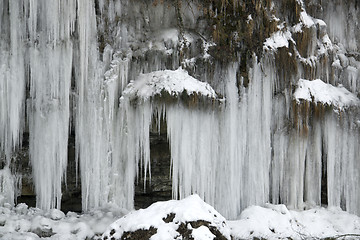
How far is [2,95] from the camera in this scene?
26.1ft

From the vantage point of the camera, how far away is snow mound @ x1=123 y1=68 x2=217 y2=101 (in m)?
7.96

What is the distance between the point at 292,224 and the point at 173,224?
10.7ft

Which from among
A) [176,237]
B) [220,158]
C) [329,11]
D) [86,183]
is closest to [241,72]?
[220,158]

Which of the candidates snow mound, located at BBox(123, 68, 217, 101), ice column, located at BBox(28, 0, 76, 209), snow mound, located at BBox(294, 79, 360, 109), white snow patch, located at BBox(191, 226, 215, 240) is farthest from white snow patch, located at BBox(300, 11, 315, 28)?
white snow patch, located at BBox(191, 226, 215, 240)

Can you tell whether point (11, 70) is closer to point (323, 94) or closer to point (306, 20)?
point (306, 20)

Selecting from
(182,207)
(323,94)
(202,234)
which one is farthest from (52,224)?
(323,94)

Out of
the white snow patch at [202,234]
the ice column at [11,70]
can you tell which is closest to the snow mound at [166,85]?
the ice column at [11,70]

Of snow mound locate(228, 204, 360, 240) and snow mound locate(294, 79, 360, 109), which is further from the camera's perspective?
snow mound locate(294, 79, 360, 109)

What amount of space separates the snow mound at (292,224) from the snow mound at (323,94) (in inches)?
82.0

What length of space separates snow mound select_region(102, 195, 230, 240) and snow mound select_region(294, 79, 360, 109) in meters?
3.82

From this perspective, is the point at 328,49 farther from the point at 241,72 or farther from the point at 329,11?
the point at 241,72

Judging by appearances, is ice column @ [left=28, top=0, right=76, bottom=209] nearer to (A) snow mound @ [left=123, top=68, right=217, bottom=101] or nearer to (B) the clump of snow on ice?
(A) snow mound @ [left=123, top=68, right=217, bottom=101]

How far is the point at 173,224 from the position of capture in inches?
217

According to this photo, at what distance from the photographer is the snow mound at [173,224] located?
17.7 feet
